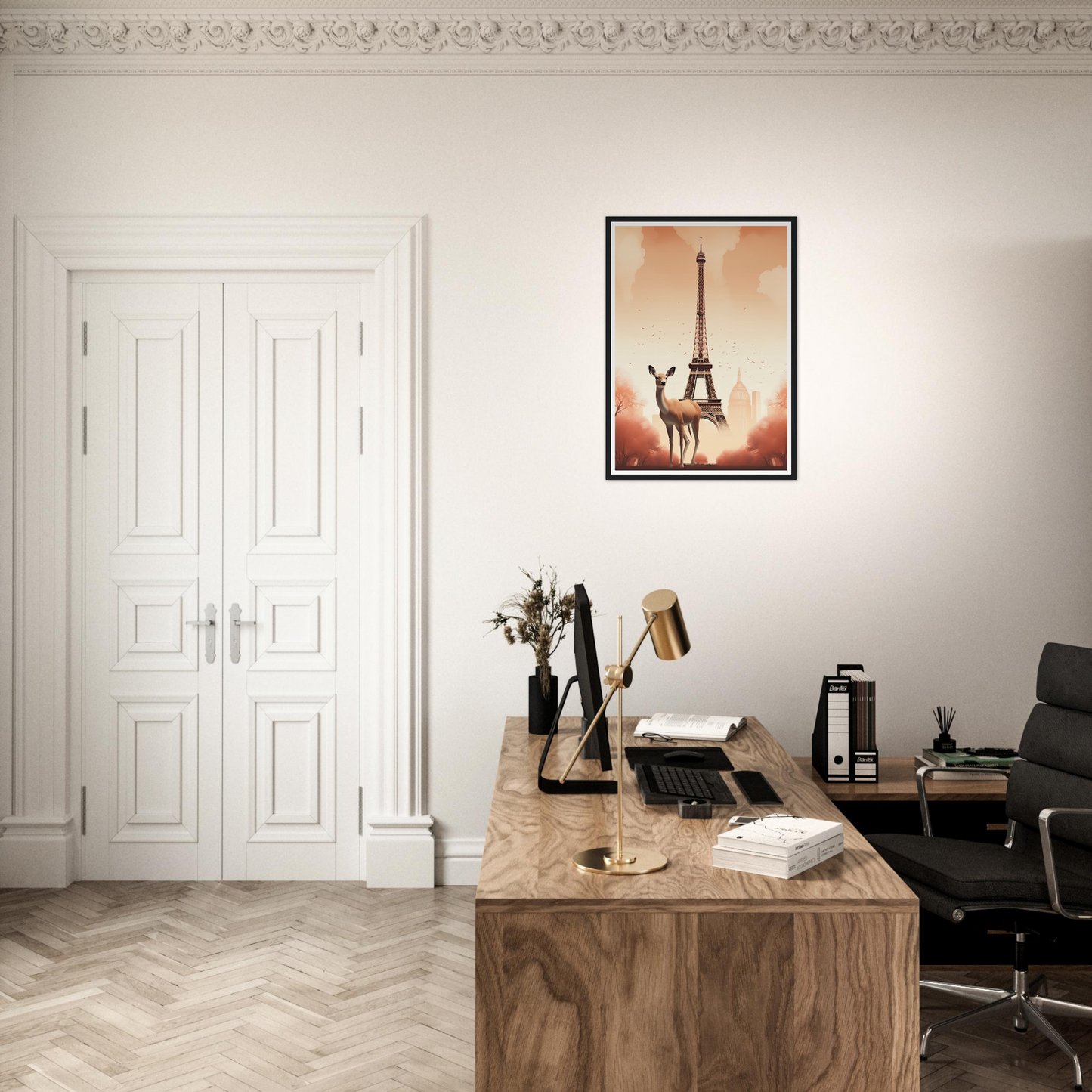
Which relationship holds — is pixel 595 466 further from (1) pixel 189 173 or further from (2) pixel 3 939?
(2) pixel 3 939

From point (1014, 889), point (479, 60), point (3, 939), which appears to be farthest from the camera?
point (479, 60)

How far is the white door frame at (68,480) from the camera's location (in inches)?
150

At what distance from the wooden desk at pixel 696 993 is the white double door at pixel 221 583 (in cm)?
232

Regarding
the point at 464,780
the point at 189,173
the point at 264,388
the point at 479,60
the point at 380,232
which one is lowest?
the point at 464,780

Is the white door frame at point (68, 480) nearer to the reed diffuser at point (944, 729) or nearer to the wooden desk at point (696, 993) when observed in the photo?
the reed diffuser at point (944, 729)

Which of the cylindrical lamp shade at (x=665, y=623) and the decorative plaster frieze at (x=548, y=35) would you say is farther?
the decorative plaster frieze at (x=548, y=35)

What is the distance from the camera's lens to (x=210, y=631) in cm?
394

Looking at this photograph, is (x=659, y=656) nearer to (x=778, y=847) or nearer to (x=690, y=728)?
(x=778, y=847)


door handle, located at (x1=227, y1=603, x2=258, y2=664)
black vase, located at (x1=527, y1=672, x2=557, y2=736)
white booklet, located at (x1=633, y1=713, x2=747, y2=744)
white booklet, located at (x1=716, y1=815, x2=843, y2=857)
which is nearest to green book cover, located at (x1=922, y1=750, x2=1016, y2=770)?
white booklet, located at (x1=633, y1=713, x2=747, y2=744)

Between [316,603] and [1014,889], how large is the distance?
8.76 ft

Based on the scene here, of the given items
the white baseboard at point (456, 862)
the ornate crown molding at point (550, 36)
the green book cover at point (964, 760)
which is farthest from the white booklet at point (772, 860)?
the ornate crown molding at point (550, 36)

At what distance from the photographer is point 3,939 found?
3.37 m

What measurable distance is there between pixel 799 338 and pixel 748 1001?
2755mm

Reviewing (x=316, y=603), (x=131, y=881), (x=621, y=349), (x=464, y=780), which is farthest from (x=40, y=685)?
(x=621, y=349)
